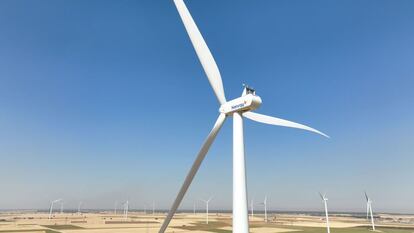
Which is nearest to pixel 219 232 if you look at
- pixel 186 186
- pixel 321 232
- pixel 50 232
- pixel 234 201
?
pixel 321 232

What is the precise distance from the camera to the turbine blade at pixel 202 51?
27531mm

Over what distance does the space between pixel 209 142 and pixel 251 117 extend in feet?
13.8

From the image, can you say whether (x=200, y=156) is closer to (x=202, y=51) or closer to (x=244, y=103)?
(x=244, y=103)

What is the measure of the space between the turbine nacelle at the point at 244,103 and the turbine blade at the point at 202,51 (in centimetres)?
199

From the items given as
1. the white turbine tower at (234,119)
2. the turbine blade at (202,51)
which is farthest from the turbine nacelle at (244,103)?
the turbine blade at (202,51)

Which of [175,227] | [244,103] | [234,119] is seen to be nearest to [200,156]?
[234,119]

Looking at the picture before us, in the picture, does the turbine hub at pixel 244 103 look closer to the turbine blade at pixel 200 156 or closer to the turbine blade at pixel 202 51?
the turbine blade at pixel 200 156

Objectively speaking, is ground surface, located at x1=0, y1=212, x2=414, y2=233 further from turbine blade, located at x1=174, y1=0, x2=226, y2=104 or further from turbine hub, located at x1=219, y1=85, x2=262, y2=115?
turbine hub, located at x1=219, y1=85, x2=262, y2=115

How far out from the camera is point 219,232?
82188 millimetres

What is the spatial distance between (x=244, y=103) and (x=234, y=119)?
5.29 ft

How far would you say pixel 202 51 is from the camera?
1109 inches

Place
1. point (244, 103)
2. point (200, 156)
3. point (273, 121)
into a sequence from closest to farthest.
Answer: point (244, 103), point (200, 156), point (273, 121)

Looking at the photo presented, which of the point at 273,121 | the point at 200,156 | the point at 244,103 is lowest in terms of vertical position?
the point at 200,156

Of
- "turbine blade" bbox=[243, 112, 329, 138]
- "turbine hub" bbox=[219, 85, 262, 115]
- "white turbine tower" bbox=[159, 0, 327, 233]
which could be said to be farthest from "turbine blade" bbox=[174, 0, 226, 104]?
"turbine blade" bbox=[243, 112, 329, 138]
